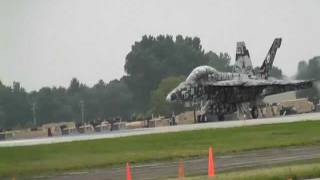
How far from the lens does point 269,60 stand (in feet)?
326

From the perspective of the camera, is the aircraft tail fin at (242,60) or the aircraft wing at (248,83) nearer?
the aircraft wing at (248,83)

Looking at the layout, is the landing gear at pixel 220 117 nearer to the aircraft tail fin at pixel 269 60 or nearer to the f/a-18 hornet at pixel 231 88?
the f/a-18 hornet at pixel 231 88

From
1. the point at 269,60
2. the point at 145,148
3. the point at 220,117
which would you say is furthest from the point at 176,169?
the point at 269,60

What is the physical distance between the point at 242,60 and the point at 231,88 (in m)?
8.51

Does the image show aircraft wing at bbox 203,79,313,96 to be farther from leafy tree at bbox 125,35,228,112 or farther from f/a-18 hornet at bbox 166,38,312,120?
leafy tree at bbox 125,35,228,112

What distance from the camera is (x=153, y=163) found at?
32969mm

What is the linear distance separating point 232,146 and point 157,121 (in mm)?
60174

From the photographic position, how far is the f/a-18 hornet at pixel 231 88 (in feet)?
299

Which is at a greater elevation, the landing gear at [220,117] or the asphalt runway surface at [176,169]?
the landing gear at [220,117]

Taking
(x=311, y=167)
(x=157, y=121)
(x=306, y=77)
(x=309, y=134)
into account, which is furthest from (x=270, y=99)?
(x=311, y=167)

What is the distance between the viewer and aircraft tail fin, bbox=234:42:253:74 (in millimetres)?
99375

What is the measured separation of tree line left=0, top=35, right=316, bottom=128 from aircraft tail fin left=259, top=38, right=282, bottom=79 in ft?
251

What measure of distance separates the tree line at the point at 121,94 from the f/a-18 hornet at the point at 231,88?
77.6 metres

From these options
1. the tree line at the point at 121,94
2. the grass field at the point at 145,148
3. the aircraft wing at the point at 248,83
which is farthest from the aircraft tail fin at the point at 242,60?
the tree line at the point at 121,94
